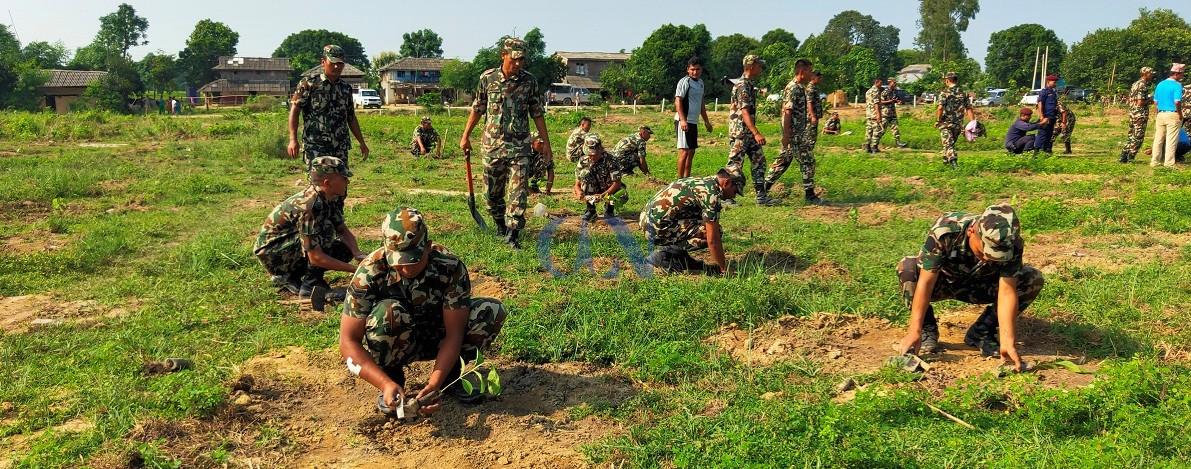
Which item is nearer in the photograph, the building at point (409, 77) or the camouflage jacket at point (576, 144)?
the camouflage jacket at point (576, 144)

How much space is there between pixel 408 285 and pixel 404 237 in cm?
34

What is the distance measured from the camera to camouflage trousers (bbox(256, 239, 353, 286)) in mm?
5867

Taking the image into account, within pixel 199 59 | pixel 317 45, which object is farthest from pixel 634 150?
pixel 317 45

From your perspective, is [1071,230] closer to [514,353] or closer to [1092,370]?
[1092,370]

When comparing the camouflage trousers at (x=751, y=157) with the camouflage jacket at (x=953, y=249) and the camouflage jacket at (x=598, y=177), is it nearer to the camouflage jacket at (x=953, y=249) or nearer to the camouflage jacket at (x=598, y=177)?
the camouflage jacket at (x=598, y=177)

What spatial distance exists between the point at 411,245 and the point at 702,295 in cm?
239

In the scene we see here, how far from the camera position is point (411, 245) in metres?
3.53

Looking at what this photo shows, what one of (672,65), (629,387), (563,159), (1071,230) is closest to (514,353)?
(629,387)

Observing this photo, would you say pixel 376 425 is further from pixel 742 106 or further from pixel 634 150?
pixel 634 150

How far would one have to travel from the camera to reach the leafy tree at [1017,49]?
72.1 m

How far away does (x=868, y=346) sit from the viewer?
4730 mm

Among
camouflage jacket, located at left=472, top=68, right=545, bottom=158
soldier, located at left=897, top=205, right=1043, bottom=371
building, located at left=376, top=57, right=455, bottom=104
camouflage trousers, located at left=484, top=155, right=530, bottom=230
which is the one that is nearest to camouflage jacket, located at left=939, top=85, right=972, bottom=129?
camouflage jacket, located at left=472, top=68, right=545, bottom=158

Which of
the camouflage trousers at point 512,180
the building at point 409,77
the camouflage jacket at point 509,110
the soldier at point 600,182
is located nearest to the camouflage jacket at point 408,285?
the camouflage trousers at point 512,180

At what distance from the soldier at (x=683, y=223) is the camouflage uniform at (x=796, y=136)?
367 cm
